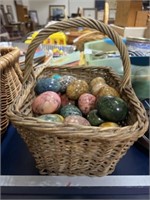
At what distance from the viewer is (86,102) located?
0.48 meters

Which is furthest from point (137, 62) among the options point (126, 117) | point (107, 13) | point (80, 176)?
point (107, 13)

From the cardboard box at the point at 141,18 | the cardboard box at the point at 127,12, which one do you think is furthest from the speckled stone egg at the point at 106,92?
the cardboard box at the point at 141,18

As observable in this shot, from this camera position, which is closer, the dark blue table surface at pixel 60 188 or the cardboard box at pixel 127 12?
the dark blue table surface at pixel 60 188

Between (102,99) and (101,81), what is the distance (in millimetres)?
136

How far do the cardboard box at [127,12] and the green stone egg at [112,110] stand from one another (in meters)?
0.87

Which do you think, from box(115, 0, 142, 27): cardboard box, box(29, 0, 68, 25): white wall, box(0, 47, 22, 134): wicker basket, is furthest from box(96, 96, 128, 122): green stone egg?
box(29, 0, 68, 25): white wall

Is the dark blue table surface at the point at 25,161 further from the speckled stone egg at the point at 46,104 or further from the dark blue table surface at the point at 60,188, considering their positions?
the speckled stone egg at the point at 46,104

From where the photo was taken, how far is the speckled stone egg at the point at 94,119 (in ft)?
1.40

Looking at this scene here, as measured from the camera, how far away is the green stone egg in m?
0.42

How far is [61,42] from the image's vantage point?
140cm

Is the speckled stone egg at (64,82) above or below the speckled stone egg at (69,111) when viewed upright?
above

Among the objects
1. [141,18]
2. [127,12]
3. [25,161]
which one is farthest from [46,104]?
[141,18]

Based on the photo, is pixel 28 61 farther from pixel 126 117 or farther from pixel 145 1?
pixel 145 1

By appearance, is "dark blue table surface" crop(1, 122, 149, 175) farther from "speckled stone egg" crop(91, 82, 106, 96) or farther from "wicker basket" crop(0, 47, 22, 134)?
"speckled stone egg" crop(91, 82, 106, 96)
